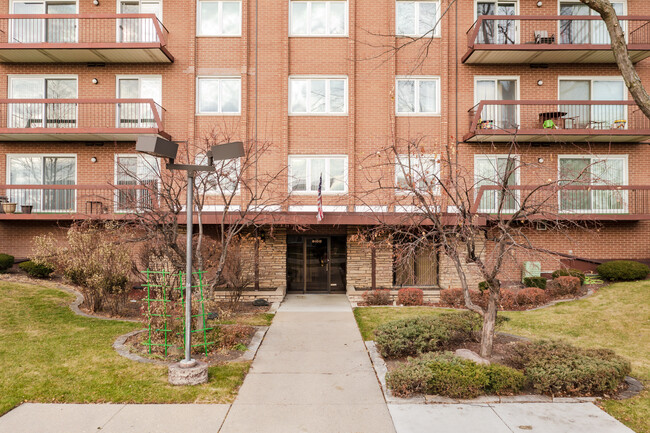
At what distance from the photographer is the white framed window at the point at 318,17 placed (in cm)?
1581

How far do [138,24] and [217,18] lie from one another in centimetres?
307

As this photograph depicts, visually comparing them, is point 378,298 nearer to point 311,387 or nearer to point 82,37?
point 311,387

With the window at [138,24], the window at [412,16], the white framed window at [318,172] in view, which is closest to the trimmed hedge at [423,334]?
the white framed window at [318,172]

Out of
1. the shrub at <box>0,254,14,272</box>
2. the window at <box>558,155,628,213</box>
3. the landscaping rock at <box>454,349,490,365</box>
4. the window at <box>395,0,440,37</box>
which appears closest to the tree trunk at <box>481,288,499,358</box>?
the landscaping rock at <box>454,349,490,365</box>

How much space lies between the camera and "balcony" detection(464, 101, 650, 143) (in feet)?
47.3

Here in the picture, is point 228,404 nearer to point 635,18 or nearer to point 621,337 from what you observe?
point 621,337

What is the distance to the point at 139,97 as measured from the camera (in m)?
15.8

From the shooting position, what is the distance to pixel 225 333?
8531mm

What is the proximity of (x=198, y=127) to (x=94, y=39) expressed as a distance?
210 inches

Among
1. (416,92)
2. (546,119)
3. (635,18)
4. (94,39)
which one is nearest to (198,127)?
(94,39)

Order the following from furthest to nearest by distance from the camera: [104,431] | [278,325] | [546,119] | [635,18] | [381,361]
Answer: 1. [546,119]
2. [635,18]
3. [278,325]
4. [381,361]
5. [104,431]

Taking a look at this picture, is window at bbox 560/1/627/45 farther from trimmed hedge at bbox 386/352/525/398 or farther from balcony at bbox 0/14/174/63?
balcony at bbox 0/14/174/63

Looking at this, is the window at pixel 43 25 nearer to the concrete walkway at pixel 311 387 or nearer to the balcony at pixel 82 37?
the balcony at pixel 82 37

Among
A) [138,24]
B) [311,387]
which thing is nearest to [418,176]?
[311,387]
